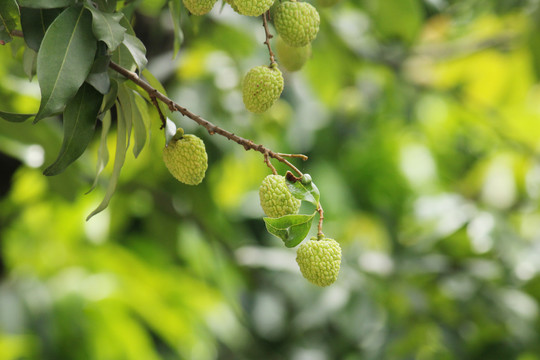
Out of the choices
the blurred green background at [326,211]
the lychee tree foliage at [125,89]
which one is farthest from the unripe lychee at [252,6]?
the blurred green background at [326,211]

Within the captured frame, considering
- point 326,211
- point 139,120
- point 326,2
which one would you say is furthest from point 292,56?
point 326,211

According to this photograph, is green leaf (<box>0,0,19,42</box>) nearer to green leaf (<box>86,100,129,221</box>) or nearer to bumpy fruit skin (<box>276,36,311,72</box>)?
green leaf (<box>86,100,129,221</box>)

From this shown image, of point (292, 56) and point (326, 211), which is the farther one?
point (326, 211)

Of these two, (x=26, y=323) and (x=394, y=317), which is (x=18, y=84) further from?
(x=394, y=317)

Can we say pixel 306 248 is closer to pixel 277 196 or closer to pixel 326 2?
pixel 277 196

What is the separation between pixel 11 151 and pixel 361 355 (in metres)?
1.24

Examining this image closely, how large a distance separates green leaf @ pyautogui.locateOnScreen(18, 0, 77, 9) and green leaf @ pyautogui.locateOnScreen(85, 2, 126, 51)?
18 mm

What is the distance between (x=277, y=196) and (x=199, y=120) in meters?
0.09

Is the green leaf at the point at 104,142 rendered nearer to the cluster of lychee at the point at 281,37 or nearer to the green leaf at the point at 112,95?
the green leaf at the point at 112,95

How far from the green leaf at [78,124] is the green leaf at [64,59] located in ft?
0.10

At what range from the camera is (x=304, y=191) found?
0.52m

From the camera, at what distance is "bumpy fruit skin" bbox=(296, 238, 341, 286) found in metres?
0.52

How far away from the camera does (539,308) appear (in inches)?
75.0

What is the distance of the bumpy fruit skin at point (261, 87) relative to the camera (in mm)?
562
